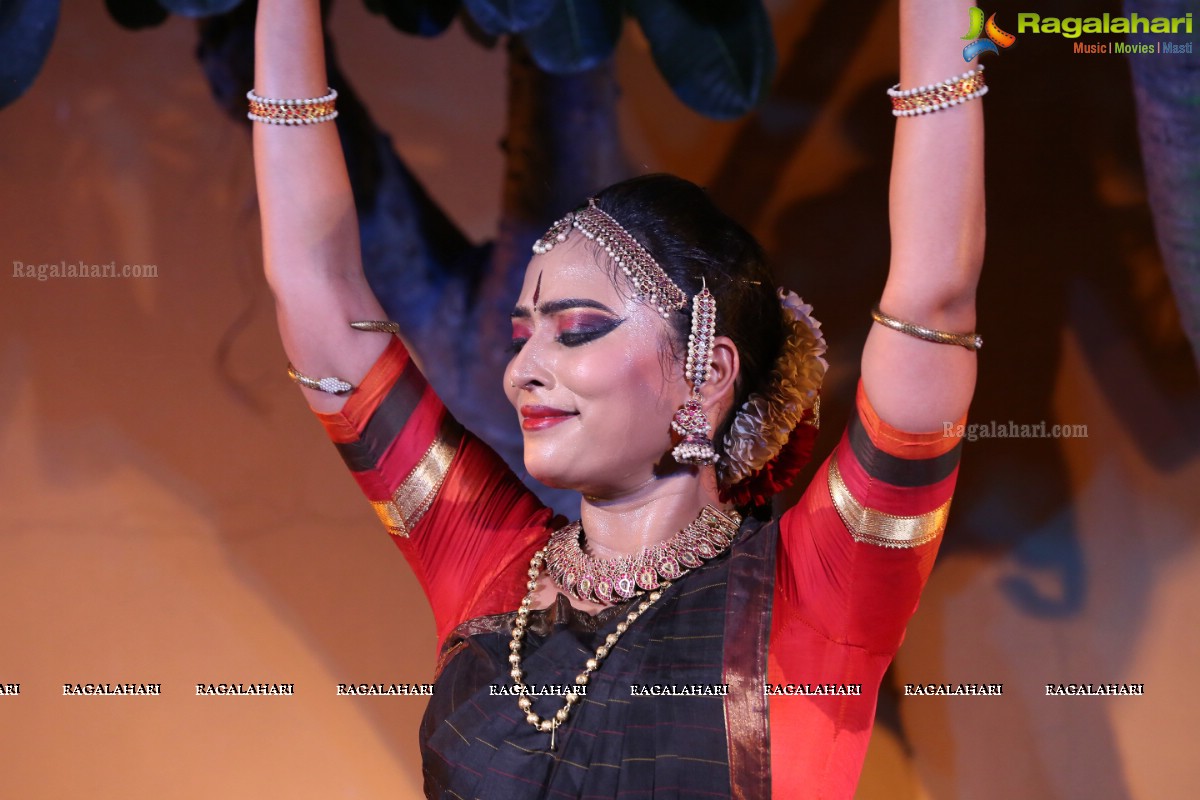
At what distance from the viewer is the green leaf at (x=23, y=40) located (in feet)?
9.18

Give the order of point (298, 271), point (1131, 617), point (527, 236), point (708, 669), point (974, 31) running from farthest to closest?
point (527, 236) < point (1131, 617) < point (298, 271) < point (708, 669) < point (974, 31)

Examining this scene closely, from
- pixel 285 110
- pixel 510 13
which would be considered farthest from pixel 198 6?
pixel 285 110

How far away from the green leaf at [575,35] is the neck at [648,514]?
1.18m

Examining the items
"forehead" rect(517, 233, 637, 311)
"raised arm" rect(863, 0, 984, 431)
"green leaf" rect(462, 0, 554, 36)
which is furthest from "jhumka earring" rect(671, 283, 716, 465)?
"green leaf" rect(462, 0, 554, 36)

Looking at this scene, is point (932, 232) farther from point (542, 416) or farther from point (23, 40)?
point (23, 40)

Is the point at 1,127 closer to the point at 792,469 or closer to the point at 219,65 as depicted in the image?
the point at 219,65

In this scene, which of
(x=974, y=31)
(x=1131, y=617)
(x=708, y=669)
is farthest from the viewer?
(x=1131, y=617)

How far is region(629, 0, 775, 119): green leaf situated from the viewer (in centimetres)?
258

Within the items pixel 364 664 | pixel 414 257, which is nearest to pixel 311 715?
pixel 364 664

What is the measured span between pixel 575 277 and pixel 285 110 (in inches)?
24.0

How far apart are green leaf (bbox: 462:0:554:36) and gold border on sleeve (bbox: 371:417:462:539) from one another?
3.46ft

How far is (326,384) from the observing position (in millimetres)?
2016

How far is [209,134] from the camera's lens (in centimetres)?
284

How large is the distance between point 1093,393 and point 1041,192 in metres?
0.45
